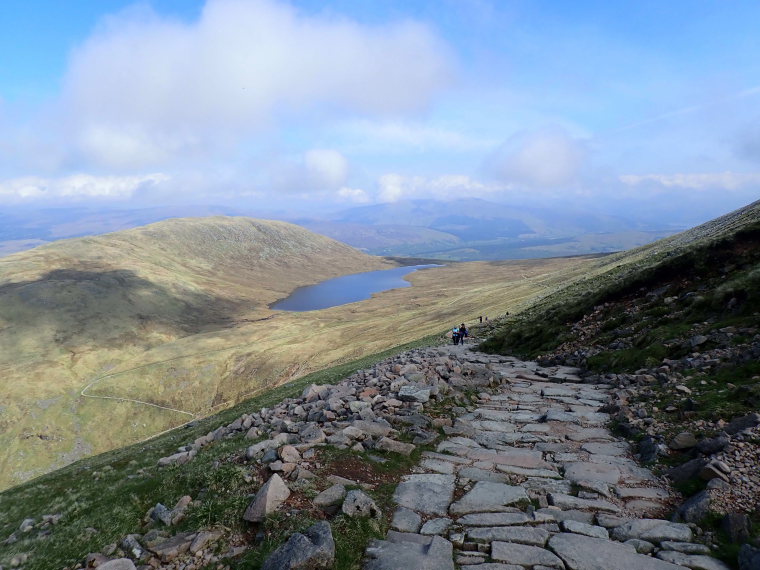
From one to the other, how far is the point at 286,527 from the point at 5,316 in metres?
211

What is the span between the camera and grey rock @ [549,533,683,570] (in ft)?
23.4

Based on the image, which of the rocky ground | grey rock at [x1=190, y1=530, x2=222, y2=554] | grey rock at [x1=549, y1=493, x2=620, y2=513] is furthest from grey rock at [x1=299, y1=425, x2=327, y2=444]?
grey rock at [x1=549, y1=493, x2=620, y2=513]

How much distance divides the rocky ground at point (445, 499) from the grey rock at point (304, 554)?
0.02 m

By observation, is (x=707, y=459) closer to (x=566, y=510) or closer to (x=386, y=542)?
(x=566, y=510)

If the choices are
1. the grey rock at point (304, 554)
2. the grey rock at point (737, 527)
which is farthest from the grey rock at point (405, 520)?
the grey rock at point (737, 527)

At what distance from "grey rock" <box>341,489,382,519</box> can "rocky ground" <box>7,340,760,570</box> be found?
3 cm

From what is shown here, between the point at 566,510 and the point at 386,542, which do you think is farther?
the point at 566,510

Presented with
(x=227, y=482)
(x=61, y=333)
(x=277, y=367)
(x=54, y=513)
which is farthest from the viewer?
(x=61, y=333)

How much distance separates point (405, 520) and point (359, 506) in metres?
1.06

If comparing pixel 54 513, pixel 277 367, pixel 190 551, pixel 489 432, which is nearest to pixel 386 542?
pixel 190 551

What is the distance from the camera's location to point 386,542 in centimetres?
800

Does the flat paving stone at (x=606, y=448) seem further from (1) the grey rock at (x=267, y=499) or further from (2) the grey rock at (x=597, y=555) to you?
(1) the grey rock at (x=267, y=499)

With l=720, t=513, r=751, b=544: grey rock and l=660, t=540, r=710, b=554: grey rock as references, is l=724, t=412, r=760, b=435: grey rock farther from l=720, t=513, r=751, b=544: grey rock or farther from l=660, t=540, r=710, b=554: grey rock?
l=660, t=540, r=710, b=554: grey rock

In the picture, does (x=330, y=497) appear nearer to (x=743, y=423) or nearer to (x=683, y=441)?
(x=683, y=441)
